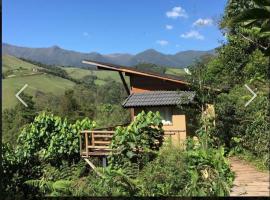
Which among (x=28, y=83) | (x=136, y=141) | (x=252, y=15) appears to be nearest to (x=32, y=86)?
(x=28, y=83)

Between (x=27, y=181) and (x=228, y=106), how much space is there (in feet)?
22.9

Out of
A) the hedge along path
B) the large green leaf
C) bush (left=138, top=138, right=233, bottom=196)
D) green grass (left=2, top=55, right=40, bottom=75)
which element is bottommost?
the hedge along path

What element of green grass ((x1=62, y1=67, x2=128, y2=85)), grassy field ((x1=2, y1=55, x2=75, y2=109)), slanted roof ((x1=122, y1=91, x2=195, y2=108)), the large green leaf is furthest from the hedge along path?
green grass ((x1=62, y1=67, x2=128, y2=85))

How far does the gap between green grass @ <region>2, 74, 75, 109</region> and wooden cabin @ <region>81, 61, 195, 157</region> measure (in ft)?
78.0

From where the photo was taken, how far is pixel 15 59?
54031 mm

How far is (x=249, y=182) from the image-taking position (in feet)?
32.7

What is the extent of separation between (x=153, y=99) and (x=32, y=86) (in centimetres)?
2843

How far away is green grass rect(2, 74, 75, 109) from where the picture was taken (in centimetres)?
4234

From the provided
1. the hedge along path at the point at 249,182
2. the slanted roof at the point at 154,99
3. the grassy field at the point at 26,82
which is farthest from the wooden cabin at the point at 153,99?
the grassy field at the point at 26,82

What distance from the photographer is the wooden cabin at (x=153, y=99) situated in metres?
15.5

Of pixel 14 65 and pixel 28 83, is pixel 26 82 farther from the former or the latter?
pixel 14 65

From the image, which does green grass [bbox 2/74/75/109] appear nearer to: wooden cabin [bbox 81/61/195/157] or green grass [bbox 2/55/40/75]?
green grass [bbox 2/55/40/75]

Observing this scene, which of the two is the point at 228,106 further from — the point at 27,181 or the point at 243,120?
the point at 27,181

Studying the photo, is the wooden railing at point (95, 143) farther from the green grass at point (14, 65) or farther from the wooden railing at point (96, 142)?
the green grass at point (14, 65)
